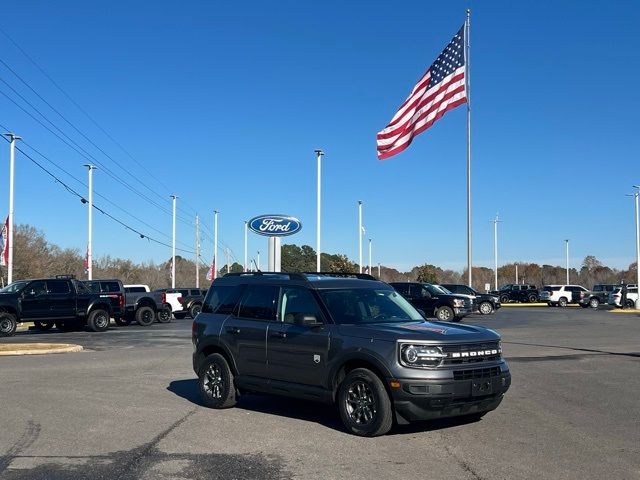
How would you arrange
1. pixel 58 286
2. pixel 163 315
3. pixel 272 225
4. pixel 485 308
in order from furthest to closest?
pixel 485 308
pixel 163 315
pixel 272 225
pixel 58 286

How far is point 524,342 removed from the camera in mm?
20328

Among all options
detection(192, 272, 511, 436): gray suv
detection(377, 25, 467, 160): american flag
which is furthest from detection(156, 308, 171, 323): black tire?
detection(192, 272, 511, 436): gray suv

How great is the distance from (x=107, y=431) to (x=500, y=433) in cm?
473

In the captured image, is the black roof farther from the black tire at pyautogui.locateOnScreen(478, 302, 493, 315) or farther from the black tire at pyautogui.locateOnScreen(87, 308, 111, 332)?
the black tire at pyautogui.locateOnScreen(478, 302, 493, 315)

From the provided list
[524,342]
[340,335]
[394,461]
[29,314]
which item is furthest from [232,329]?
[29,314]

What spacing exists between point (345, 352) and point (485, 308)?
3210 cm

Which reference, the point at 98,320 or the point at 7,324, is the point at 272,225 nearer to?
the point at 98,320

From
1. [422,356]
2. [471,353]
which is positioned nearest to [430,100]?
[471,353]

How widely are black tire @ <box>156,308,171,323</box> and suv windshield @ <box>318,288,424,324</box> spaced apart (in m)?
26.2

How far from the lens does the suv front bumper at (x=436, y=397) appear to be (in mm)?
7652

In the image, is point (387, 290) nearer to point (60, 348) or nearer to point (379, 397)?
point (379, 397)

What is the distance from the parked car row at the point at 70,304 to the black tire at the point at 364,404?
787 inches

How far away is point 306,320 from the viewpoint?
8453 millimetres

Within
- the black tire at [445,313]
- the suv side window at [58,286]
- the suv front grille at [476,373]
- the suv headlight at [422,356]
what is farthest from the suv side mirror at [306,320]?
the black tire at [445,313]
